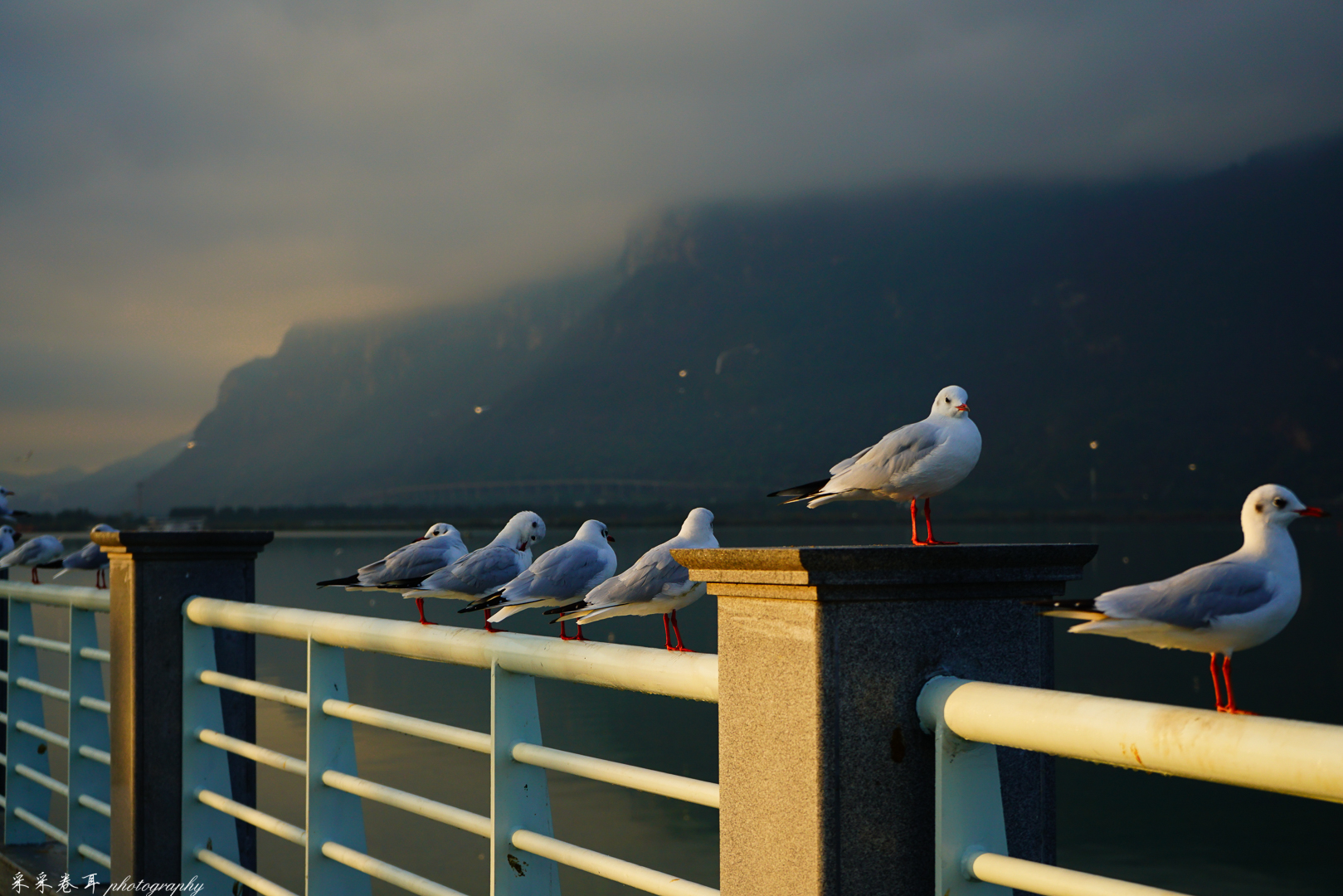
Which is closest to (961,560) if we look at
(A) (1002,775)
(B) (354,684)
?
(A) (1002,775)

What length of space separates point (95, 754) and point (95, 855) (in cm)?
47

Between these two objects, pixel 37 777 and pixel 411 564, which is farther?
pixel 37 777

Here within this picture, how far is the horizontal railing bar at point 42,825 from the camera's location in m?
6.10

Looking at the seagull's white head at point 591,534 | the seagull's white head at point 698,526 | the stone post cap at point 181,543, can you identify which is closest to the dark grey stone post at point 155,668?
the stone post cap at point 181,543

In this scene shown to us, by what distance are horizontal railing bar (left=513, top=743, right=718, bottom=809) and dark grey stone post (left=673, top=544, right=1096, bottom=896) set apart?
0.19 meters

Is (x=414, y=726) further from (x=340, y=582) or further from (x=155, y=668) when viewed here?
(x=155, y=668)

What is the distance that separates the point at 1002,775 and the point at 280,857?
2399cm

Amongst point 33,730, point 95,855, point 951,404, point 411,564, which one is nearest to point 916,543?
point 951,404

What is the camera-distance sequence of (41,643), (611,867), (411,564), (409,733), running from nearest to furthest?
(611,867) < (409,733) < (411,564) < (41,643)

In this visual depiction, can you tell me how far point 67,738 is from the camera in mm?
6164

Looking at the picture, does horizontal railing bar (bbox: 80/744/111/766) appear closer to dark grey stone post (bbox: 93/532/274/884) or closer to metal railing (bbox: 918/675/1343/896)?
dark grey stone post (bbox: 93/532/274/884)

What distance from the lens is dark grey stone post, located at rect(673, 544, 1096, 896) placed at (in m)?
2.11

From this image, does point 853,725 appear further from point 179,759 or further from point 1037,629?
point 179,759

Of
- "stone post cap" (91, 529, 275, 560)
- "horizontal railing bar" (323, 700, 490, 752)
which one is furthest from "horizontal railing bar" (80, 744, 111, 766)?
"horizontal railing bar" (323, 700, 490, 752)
